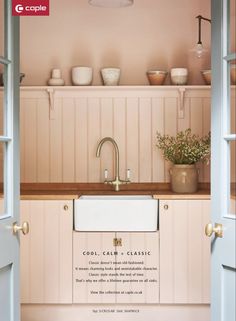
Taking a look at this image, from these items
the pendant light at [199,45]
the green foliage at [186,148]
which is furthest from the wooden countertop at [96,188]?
the pendant light at [199,45]

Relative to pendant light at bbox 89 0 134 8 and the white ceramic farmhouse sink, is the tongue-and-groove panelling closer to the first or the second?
the white ceramic farmhouse sink

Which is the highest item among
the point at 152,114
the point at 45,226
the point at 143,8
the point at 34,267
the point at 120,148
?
the point at 143,8

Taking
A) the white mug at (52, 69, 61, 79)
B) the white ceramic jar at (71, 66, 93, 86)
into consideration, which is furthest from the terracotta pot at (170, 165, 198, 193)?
the white mug at (52, 69, 61, 79)

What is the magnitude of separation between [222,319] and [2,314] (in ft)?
3.05

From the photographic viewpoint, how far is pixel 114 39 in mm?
4289

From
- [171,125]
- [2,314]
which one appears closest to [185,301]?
[171,125]

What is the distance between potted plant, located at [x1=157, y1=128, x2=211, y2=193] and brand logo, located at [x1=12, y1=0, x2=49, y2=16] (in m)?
1.87

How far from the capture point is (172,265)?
149 inches

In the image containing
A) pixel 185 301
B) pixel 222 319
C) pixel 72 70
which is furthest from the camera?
pixel 72 70

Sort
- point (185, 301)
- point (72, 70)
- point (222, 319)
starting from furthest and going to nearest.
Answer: point (72, 70)
point (185, 301)
point (222, 319)

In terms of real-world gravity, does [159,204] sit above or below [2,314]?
above

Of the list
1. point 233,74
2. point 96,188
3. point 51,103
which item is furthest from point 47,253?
point 233,74

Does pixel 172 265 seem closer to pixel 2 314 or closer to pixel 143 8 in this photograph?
pixel 2 314

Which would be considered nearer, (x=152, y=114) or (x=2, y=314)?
(x=2, y=314)
